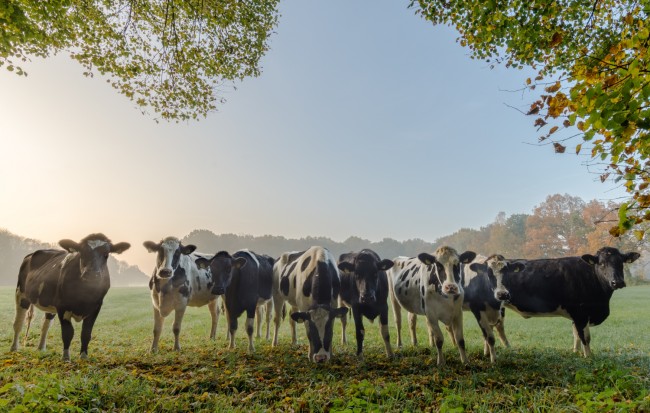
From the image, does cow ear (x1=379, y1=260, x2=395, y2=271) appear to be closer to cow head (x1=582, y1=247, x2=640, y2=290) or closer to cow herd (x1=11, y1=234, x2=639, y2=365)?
cow herd (x1=11, y1=234, x2=639, y2=365)

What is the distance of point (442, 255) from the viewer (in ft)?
25.7

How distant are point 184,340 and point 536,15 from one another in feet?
44.4

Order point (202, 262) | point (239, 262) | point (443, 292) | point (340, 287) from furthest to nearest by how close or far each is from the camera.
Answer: point (202, 262) < point (239, 262) < point (340, 287) < point (443, 292)

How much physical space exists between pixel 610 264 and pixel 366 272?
6175 mm

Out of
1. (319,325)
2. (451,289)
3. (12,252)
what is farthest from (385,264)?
(12,252)

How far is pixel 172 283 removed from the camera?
9734 millimetres

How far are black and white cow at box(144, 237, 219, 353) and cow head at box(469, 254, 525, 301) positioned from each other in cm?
737

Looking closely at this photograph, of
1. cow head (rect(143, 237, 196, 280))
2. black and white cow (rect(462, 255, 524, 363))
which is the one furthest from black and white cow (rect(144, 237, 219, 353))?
black and white cow (rect(462, 255, 524, 363))

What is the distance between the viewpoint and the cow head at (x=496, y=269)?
9.04 meters

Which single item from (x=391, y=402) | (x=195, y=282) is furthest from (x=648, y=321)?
(x=195, y=282)

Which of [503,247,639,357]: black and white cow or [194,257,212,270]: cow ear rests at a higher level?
[194,257,212,270]: cow ear

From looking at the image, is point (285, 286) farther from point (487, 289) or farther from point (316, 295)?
point (487, 289)

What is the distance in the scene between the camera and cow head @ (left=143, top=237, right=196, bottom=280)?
8933 millimetres

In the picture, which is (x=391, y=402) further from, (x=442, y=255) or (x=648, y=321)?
(x=648, y=321)
